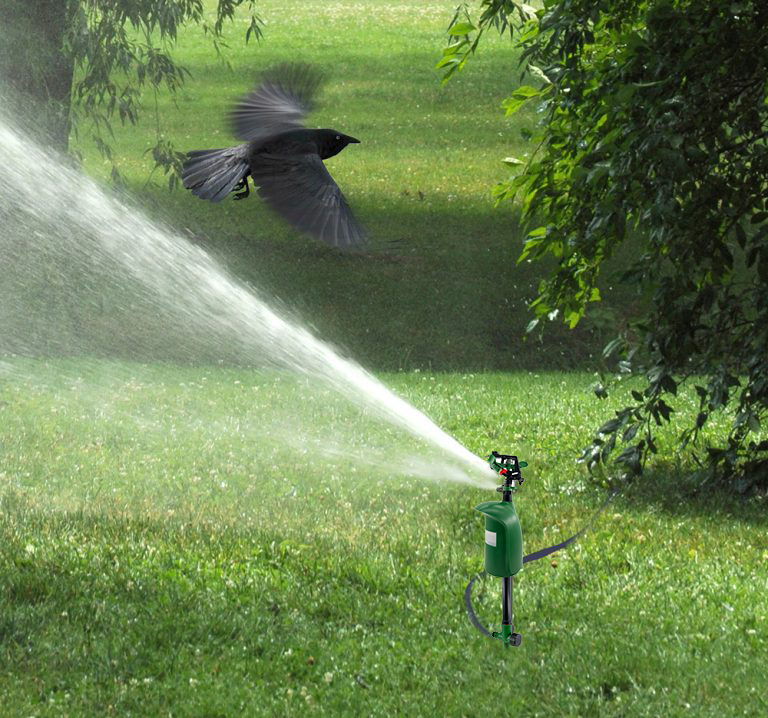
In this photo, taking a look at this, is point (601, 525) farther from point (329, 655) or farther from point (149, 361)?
point (149, 361)

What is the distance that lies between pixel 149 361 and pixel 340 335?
2.15m

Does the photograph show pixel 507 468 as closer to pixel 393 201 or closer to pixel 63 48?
pixel 63 48

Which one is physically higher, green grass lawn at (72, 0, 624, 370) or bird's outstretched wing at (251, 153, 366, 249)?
bird's outstretched wing at (251, 153, 366, 249)

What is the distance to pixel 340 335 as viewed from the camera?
12.8 meters

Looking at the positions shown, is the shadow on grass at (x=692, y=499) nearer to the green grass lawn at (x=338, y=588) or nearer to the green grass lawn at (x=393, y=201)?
the green grass lawn at (x=338, y=588)

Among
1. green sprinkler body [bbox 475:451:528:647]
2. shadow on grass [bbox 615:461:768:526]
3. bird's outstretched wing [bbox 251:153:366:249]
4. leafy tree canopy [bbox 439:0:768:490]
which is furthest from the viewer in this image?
shadow on grass [bbox 615:461:768:526]

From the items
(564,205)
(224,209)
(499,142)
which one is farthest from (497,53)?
(564,205)

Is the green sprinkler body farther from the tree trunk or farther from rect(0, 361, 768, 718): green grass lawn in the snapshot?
the tree trunk

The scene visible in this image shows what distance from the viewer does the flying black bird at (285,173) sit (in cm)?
595

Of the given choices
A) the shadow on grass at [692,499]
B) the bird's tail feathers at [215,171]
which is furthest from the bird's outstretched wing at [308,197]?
the shadow on grass at [692,499]

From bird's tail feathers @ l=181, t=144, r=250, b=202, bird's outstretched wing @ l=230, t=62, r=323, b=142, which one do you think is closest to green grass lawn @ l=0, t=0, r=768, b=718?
bird's tail feathers @ l=181, t=144, r=250, b=202

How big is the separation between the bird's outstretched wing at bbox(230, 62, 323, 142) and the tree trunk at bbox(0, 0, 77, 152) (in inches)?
179

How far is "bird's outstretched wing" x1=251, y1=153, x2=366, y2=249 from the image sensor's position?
5.85 meters

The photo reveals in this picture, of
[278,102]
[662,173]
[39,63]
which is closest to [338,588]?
[662,173]
